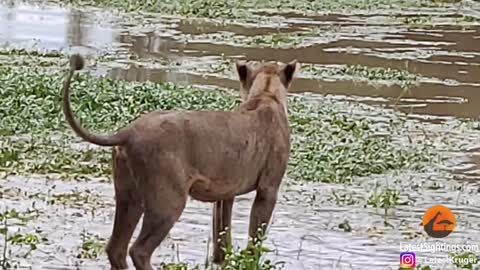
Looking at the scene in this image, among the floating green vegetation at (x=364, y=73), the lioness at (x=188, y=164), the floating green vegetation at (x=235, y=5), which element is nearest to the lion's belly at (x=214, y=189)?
the lioness at (x=188, y=164)

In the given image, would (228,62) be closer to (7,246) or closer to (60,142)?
(60,142)

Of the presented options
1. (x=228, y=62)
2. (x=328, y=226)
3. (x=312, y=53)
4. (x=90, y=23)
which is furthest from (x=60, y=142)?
(x=90, y=23)

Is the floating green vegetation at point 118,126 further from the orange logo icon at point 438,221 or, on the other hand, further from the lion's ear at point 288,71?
the lion's ear at point 288,71

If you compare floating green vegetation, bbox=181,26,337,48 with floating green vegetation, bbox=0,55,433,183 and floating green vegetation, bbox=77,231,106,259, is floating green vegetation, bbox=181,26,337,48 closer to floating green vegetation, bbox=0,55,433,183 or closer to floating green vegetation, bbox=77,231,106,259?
floating green vegetation, bbox=0,55,433,183

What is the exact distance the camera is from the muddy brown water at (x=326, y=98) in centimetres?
824

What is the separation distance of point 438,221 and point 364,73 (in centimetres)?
888

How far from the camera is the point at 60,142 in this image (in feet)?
38.1

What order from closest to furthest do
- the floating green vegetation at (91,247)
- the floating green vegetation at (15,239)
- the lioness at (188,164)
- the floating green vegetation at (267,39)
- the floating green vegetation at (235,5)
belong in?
the lioness at (188,164), the floating green vegetation at (15,239), the floating green vegetation at (91,247), the floating green vegetation at (267,39), the floating green vegetation at (235,5)

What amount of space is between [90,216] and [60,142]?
2.95m

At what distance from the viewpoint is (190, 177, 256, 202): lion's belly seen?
7035mm

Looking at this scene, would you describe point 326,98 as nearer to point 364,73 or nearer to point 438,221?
point 364,73

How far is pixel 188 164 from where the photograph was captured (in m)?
6.90

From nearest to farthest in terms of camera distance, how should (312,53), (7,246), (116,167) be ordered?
1. (116,167)
2. (7,246)
3. (312,53)

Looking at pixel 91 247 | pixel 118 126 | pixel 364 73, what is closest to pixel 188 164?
pixel 91 247
